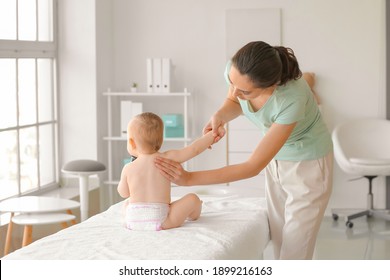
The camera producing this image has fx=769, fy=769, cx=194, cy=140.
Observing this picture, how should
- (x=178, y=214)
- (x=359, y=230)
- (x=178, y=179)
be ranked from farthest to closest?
(x=359, y=230)
(x=178, y=214)
(x=178, y=179)

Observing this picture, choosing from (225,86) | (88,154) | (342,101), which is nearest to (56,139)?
(88,154)

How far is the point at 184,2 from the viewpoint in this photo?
6.75m

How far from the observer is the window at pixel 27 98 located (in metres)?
5.41

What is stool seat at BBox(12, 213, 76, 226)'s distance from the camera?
14.1ft

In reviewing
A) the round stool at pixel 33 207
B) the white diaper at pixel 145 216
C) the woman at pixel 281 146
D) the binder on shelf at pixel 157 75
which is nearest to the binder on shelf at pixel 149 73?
the binder on shelf at pixel 157 75

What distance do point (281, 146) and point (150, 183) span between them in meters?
0.56

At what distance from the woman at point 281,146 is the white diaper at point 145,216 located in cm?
15

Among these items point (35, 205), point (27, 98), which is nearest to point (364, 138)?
point (27, 98)

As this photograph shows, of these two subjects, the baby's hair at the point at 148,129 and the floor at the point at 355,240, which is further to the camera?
the floor at the point at 355,240

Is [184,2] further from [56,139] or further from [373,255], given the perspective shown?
[373,255]

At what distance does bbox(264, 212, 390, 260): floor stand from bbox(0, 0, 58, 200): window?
2209 millimetres

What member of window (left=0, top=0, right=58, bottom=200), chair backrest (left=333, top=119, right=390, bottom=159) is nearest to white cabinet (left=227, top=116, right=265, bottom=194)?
chair backrest (left=333, top=119, right=390, bottom=159)

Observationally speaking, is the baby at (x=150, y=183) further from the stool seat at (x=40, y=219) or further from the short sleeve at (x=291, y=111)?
the stool seat at (x=40, y=219)
